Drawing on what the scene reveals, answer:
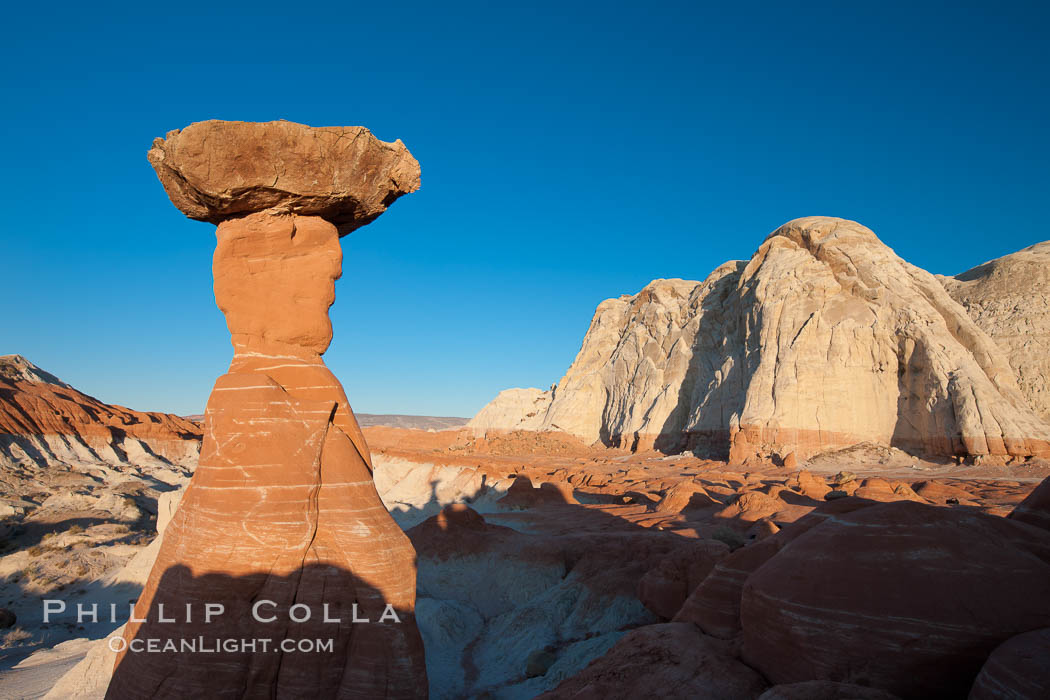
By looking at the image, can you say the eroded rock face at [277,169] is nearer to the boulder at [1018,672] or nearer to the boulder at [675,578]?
the boulder at [1018,672]

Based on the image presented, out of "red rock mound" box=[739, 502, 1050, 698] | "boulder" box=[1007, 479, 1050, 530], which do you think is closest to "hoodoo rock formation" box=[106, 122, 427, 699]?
"red rock mound" box=[739, 502, 1050, 698]

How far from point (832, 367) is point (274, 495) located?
30350 mm

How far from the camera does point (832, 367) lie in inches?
1144

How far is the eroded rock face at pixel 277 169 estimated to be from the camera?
5254 mm

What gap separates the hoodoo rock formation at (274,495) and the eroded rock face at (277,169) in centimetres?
1

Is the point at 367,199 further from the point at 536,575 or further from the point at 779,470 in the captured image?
the point at 779,470

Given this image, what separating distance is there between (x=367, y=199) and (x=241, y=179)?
1284 millimetres

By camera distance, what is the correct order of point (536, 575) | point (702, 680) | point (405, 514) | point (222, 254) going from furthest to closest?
1. point (405, 514)
2. point (536, 575)
3. point (222, 254)
4. point (702, 680)

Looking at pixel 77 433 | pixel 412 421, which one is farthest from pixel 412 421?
pixel 77 433

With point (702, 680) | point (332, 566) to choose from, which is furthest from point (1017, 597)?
point (332, 566)

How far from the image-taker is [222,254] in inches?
234

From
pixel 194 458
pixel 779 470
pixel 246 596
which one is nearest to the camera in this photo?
pixel 246 596

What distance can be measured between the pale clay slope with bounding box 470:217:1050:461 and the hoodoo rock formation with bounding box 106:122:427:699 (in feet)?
88.7

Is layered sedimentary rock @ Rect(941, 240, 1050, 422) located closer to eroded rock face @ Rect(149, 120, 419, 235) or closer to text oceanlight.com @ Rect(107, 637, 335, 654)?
eroded rock face @ Rect(149, 120, 419, 235)
